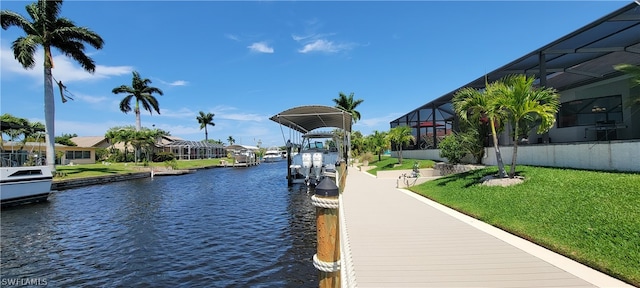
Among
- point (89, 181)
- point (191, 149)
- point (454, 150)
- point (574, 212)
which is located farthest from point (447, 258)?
point (191, 149)

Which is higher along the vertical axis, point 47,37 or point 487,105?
point 47,37

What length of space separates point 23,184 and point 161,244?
12.4 m

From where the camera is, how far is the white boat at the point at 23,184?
15.1m

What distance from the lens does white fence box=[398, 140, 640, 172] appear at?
8.00 meters

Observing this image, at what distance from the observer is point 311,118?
2286 centimetres

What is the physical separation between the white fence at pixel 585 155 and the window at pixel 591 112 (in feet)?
12.4

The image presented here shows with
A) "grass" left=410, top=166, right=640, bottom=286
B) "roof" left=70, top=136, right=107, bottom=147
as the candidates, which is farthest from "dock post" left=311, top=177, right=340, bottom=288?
"roof" left=70, top=136, right=107, bottom=147

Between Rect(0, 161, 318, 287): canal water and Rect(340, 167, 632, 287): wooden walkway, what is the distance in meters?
1.81

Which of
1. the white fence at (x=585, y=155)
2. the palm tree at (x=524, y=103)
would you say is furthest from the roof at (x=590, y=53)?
the white fence at (x=585, y=155)

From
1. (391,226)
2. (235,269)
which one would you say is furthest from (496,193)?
(235,269)

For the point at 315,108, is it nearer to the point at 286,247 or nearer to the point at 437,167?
the point at 437,167

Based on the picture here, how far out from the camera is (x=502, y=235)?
6109 mm

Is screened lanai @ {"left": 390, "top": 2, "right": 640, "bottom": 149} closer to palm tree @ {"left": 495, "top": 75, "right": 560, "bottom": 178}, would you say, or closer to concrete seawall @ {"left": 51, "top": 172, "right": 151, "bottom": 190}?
palm tree @ {"left": 495, "top": 75, "right": 560, "bottom": 178}

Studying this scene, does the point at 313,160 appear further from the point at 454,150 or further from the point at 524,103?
the point at 524,103
